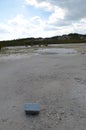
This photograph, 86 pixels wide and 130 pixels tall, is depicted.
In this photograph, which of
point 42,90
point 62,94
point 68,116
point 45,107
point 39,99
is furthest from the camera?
point 42,90

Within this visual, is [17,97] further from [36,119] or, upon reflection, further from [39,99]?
[36,119]

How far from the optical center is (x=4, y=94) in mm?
8398

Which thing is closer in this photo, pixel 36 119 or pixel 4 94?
pixel 36 119

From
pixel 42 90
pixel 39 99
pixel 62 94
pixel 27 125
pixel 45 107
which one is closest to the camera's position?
pixel 27 125

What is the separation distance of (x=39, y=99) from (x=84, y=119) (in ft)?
7.26

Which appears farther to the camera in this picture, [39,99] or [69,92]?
[69,92]

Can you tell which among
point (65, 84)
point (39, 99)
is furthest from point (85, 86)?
point (39, 99)

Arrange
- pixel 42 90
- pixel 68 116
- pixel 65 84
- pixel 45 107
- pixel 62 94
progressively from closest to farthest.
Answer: pixel 68 116
pixel 45 107
pixel 62 94
pixel 42 90
pixel 65 84

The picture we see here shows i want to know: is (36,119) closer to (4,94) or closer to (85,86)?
(4,94)

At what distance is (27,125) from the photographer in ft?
18.1

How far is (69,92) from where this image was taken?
8.32 m

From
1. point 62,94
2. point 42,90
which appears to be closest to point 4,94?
point 42,90

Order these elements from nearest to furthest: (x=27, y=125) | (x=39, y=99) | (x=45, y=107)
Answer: (x=27, y=125)
(x=45, y=107)
(x=39, y=99)

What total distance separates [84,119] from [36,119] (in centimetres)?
123
